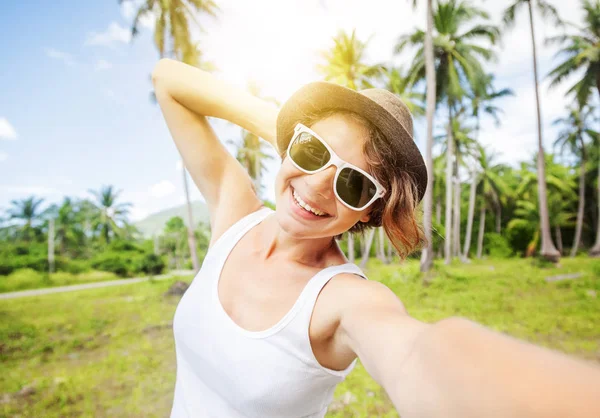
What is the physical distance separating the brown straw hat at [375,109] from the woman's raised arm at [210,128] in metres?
0.26

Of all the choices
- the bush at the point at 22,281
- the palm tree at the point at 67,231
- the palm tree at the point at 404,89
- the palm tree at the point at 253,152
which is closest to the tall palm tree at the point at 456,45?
the palm tree at the point at 404,89

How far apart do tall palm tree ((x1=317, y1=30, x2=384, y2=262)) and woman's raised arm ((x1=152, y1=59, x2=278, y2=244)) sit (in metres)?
16.1

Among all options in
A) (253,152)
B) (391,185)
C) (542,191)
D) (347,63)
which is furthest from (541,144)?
(391,185)

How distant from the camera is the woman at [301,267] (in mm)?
695

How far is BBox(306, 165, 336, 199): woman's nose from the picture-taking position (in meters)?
0.96

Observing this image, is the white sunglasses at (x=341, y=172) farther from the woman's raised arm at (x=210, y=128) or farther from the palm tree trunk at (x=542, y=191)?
the palm tree trunk at (x=542, y=191)

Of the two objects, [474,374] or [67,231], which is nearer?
[474,374]

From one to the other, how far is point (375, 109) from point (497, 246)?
34.0m

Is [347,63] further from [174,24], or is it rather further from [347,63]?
[174,24]

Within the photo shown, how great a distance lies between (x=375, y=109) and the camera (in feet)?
3.07

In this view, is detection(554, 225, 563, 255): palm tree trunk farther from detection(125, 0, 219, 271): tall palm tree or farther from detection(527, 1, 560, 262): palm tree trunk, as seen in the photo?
detection(125, 0, 219, 271): tall palm tree

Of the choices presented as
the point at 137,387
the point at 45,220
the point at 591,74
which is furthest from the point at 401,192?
the point at 45,220

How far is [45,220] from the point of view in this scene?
40.6m

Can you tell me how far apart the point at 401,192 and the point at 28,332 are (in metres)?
10.3
